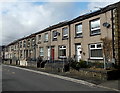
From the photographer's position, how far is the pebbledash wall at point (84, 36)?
17.5 metres

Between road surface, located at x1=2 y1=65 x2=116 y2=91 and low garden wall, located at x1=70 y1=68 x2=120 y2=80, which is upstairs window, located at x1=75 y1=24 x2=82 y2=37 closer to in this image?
low garden wall, located at x1=70 y1=68 x2=120 y2=80

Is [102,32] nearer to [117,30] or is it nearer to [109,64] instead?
[117,30]

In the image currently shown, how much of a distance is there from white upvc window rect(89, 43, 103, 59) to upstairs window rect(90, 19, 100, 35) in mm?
1210

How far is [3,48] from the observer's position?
7588cm

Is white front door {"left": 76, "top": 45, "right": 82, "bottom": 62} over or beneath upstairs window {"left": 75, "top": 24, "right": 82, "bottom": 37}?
beneath

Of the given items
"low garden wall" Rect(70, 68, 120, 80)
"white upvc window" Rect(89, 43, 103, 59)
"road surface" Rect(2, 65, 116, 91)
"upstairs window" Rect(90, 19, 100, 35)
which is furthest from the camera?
"upstairs window" Rect(90, 19, 100, 35)

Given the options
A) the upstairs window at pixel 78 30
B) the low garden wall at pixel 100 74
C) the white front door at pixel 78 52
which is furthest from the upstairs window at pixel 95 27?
the low garden wall at pixel 100 74

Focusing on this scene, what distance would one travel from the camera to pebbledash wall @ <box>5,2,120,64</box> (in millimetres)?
17516

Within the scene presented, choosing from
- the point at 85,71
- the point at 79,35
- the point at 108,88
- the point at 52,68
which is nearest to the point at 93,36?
the point at 79,35

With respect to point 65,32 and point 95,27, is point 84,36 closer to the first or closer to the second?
point 95,27

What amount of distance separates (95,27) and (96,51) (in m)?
2.29

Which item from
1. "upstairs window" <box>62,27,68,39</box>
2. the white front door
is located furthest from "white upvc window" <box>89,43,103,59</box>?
"upstairs window" <box>62,27,68,39</box>

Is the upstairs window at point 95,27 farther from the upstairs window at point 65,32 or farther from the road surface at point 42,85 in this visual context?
the road surface at point 42,85

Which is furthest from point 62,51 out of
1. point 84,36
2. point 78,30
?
point 84,36
